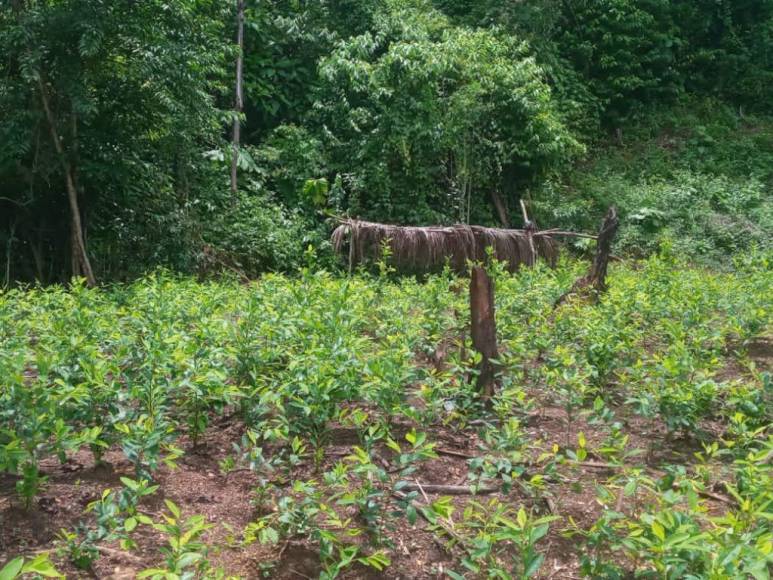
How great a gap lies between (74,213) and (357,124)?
5947 mm

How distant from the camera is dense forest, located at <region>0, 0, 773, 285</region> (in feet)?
28.0

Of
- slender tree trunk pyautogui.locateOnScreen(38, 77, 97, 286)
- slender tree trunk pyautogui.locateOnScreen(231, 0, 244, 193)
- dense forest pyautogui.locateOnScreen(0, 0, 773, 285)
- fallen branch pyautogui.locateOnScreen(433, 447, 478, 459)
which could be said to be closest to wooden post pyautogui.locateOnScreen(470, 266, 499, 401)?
fallen branch pyautogui.locateOnScreen(433, 447, 478, 459)

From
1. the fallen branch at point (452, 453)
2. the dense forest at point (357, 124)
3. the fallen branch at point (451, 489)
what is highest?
the dense forest at point (357, 124)

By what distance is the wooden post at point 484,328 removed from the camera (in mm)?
4156

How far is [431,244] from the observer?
34.3 feet

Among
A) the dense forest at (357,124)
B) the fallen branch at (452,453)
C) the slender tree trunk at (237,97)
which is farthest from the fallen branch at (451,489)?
the slender tree trunk at (237,97)

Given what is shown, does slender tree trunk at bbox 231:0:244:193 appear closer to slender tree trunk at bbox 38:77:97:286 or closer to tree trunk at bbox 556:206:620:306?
slender tree trunk at bbox 38:77:97:286

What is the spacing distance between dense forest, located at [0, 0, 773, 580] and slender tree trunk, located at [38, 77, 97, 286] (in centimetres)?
4

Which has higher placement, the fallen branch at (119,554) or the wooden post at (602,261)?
the wooden post at (602,261)

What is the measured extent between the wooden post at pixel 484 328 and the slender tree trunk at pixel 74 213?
19.3 feet

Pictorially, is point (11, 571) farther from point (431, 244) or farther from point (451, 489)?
point (431, 244)

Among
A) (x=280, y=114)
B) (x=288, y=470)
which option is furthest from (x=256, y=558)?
(x=280, y=114)

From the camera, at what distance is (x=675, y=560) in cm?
206

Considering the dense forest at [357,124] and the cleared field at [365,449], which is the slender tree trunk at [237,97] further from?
the cleared field at [365,449]
